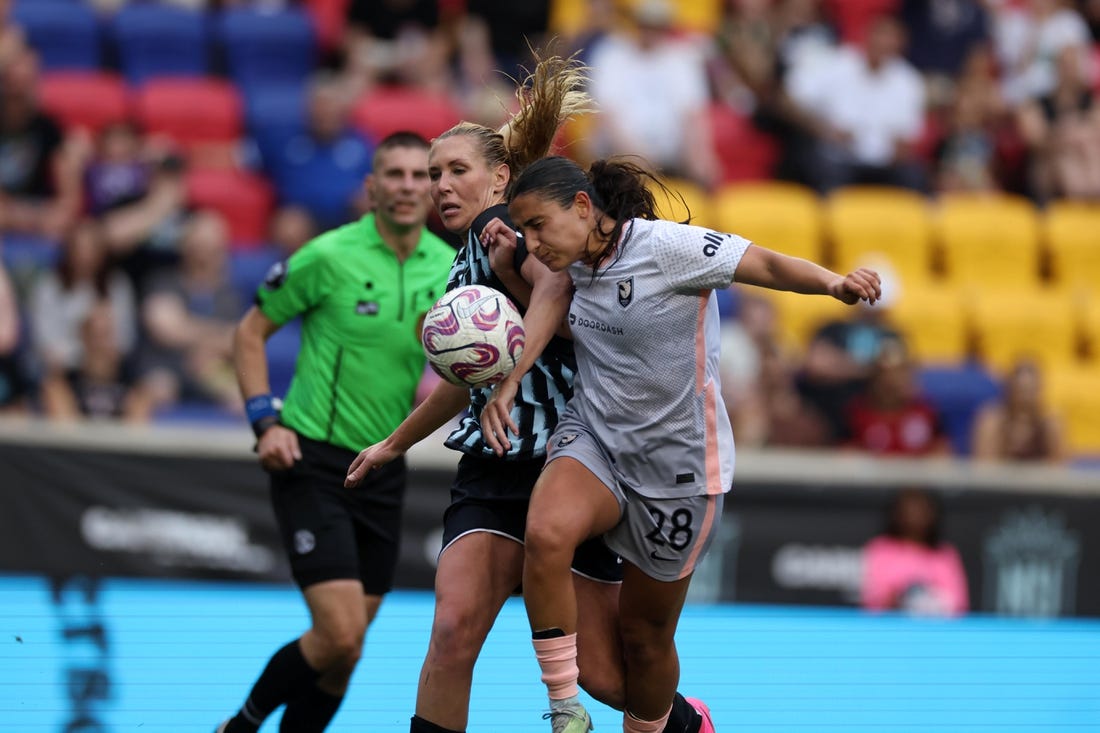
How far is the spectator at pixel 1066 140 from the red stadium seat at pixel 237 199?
6.70 metres

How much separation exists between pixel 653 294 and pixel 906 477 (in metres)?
5.36

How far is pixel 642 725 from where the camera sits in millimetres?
5309

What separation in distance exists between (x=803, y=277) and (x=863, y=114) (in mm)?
9043

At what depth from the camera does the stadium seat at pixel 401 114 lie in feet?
38.9

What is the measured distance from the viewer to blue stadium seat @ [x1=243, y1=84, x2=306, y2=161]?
11852 mm

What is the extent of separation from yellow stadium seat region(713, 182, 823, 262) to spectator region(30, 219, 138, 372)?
4556mm

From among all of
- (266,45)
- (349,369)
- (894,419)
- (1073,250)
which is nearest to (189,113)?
(266,45)

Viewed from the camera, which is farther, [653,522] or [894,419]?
[894,419]

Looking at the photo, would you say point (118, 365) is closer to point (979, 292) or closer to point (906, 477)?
point (906, 477)

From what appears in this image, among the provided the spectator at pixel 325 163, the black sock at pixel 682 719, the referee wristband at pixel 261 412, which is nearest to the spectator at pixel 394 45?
the spectator at pixel 325 163

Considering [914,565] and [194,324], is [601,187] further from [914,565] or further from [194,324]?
[194,324]

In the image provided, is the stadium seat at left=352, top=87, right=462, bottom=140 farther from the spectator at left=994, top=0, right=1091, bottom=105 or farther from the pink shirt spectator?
the spectator at left=994, top=0, right=1091, bottom=105

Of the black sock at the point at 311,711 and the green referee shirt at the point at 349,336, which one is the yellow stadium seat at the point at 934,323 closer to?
the green referee shirt at the point at 349,336

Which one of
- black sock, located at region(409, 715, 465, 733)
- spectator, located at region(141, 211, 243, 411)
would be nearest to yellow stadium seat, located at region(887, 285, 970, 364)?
spectator, located at region(141, 211, 243, 411)
